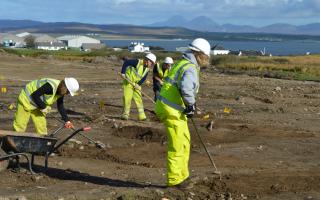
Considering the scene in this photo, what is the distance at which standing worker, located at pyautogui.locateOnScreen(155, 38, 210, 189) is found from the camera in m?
7.77

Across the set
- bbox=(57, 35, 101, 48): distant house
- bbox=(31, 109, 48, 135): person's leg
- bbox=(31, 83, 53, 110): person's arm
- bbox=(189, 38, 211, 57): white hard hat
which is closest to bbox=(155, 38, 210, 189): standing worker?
bbox=(189, 38, 211, 57): white hard hat

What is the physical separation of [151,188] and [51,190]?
140 cm

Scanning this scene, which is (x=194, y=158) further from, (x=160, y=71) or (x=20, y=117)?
(x=160, y=71)

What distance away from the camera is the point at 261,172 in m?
9.95

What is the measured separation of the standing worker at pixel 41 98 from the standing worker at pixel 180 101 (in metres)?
1.67

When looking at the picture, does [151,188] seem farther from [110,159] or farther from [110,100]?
[110,100]

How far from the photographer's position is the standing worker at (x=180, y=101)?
7774 mm

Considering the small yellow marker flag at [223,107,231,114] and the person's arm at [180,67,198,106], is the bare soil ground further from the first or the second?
the person's arm at [180,67,198,106]

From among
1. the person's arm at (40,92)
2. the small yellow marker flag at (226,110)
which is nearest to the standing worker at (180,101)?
the person's arm at (40,92)

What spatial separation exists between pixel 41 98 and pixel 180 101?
241 cm

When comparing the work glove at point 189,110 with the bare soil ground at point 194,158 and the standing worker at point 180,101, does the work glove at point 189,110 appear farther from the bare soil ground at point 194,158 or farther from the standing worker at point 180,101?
the bare soil ground at point 194,158

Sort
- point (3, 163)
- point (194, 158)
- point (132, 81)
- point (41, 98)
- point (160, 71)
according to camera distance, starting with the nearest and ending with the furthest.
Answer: point (3, 163) < point (41, 98) < point (194, 158) < point (132, 81) < point (160, 71)

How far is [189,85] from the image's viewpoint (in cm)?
774

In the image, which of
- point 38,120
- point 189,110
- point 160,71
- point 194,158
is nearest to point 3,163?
point 38,120
